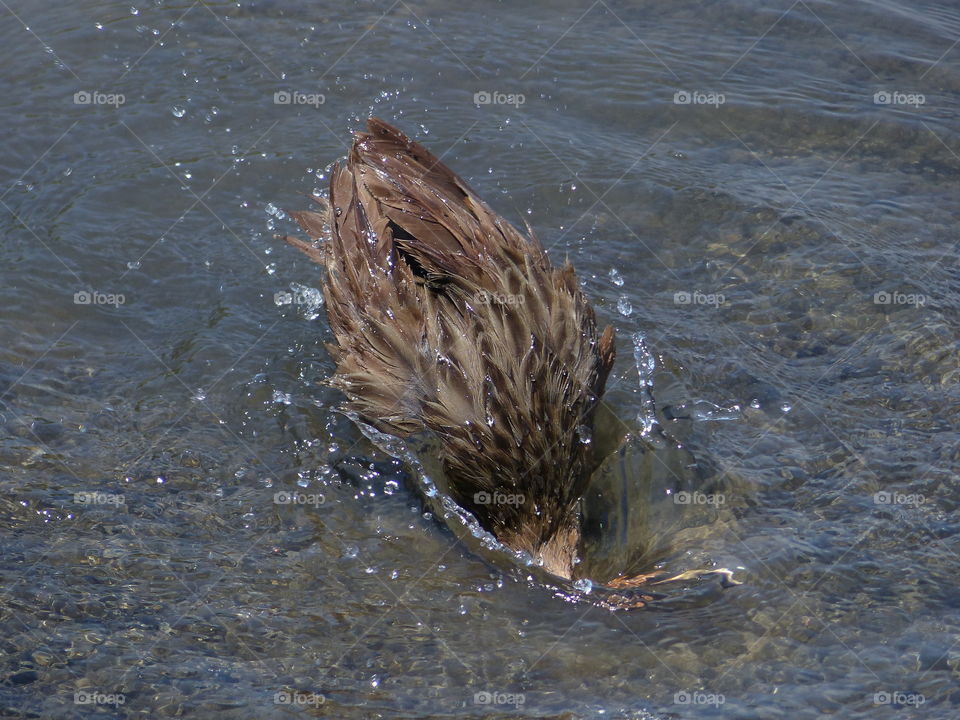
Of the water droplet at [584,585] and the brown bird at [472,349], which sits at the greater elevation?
the brown bird at [472,349]

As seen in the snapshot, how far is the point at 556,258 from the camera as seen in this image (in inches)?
272

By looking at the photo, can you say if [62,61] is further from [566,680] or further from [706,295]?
[566,680]

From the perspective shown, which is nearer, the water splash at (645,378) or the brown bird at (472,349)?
the brown bird at (472,349)

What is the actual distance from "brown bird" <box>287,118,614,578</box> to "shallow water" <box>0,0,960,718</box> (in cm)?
33

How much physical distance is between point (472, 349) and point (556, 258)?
1768 mm

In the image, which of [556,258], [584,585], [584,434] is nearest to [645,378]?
[584,434]

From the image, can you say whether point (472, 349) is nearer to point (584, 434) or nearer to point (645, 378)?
Result: point (584, 434)

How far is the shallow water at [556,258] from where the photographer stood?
4.35 metres

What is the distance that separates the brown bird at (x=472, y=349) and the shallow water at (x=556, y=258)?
0.33 m

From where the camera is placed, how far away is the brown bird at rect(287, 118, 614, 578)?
17.2ft

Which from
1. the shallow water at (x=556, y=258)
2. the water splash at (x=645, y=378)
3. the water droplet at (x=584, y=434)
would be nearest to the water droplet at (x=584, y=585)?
the shallow water at (x=556, y=258)

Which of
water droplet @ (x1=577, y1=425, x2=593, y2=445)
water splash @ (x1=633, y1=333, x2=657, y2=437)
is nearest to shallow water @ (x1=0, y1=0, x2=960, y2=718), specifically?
water splash @ (x1=633, y1=333, x2=657, y2=437)

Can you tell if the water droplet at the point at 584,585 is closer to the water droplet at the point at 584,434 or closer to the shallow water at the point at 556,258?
the shallow water at the point at 556,258

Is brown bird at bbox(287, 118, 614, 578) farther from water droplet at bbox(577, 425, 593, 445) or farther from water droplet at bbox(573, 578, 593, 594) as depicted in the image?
water droplet at bbox(573, 578, 593, 594)
